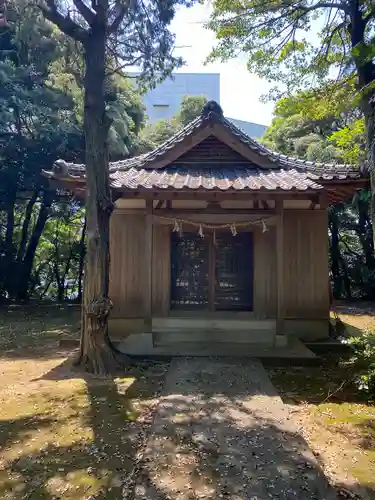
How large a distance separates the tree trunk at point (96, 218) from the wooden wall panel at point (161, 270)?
2016 millimetres

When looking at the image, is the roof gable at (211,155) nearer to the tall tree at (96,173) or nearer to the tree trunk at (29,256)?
the tall tree at (96,173)

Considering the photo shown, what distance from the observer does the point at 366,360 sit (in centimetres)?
491

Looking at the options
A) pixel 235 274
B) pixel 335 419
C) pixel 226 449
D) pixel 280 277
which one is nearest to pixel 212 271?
pixel 235 274

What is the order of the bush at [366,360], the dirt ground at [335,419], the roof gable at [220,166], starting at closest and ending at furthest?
1. the dirt ground at [335,419]
2. the bush at [366,360]
3. the roof gable at [220,166]

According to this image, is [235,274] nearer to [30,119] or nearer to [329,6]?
[329,6]

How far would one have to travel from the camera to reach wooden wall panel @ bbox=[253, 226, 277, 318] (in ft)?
26.4

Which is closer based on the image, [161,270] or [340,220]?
[161,270]

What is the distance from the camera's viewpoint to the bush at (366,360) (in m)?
4.56

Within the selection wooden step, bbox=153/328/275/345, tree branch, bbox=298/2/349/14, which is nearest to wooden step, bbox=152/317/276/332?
wooden step, bbox=153/328/275/345

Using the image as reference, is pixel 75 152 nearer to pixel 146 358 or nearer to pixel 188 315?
pixel 188 315

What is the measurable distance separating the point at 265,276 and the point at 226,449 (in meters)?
4.89

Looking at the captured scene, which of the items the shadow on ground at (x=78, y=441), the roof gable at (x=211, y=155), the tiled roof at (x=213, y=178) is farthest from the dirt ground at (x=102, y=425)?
the roof gable at (x=211, y=155)

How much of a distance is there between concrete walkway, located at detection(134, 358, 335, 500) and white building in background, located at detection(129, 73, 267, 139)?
108 ft

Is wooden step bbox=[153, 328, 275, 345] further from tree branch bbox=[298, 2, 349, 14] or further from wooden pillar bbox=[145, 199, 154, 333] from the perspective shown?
tree branch bbox=[298, 2, 349, 14]
